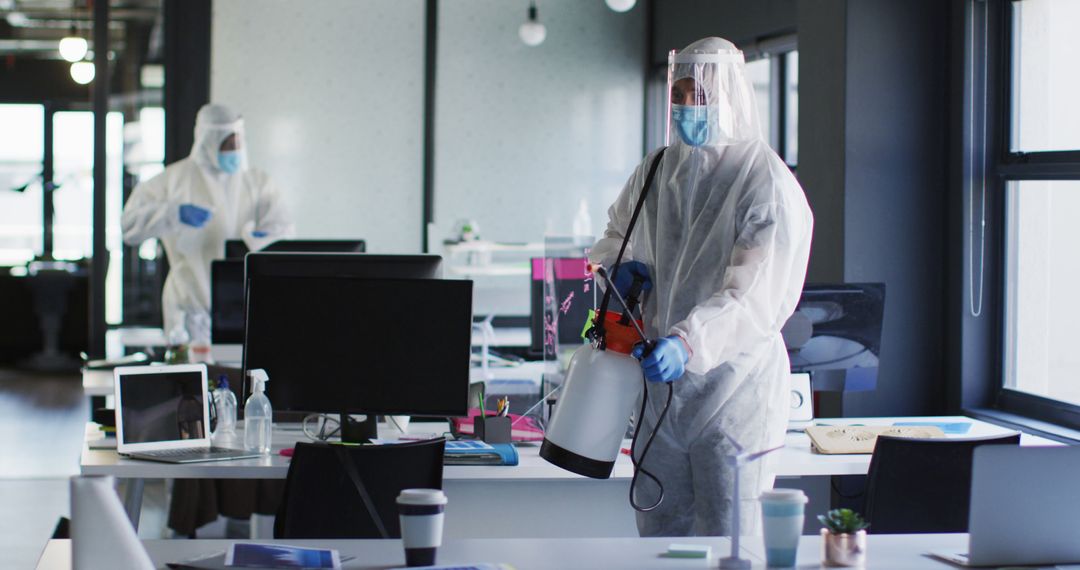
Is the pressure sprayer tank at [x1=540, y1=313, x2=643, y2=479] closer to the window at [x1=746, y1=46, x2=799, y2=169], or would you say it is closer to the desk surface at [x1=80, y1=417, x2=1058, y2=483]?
the desk surface at [x1=80, y1=417, x2=1058, y2=483]

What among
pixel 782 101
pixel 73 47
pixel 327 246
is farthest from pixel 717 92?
pixel 73 47

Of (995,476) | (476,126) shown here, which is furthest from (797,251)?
(476,126)

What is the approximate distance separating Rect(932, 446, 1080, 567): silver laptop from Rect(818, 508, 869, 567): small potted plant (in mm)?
163

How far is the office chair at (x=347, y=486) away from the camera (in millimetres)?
2506

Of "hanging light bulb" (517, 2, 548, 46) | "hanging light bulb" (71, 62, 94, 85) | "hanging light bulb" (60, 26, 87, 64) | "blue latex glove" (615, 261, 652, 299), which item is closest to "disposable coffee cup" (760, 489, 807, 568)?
"blue latex glove" (615, 261, 652, 299)

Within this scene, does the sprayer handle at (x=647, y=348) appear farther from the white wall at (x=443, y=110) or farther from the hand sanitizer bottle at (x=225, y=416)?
the white wall at (x=443, y=110)

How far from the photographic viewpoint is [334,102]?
755 cm

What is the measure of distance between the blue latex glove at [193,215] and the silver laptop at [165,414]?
267 centimetres

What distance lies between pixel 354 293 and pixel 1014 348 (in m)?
2.37

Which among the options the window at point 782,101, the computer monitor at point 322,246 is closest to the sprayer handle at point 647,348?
the computer monitor at point 322,246

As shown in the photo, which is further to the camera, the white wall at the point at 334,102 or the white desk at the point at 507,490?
the white wall at the point at 334,102

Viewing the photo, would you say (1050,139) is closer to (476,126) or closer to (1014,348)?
(1014,348)

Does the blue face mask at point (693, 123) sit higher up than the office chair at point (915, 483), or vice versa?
the blue face mask at point (693, 123)

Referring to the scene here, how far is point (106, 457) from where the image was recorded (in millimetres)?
2918
